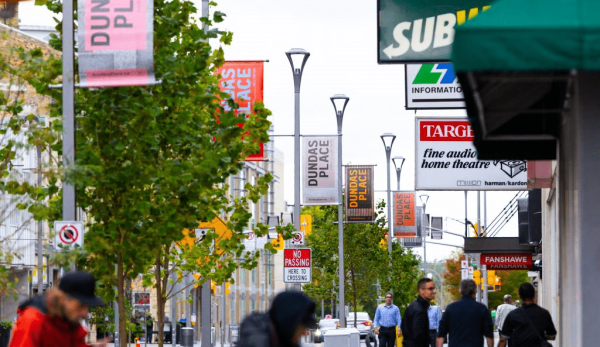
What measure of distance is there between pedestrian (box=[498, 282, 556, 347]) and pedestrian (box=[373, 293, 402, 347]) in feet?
42.1

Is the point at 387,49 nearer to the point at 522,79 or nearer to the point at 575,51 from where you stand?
the point at 522,79

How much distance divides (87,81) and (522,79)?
751cm

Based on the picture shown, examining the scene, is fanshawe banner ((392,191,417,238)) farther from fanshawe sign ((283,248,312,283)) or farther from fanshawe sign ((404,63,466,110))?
fanshawe sign ((404,63,466,110))

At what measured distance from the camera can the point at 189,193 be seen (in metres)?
16.1

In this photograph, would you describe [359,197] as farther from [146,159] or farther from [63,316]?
[63,316]

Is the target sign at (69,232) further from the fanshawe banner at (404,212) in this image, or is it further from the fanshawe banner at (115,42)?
the fanshawe banner at (404,212)

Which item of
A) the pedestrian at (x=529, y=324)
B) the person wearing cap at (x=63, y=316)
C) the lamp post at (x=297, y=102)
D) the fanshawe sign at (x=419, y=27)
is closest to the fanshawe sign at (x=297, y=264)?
the lamp post at (x=297, y=102)

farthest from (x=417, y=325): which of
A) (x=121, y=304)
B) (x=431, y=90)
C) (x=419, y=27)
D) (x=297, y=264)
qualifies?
(x=297, y=264)

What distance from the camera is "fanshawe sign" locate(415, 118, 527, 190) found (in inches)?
933

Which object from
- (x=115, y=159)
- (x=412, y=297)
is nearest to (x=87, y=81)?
(x=115, y=159)

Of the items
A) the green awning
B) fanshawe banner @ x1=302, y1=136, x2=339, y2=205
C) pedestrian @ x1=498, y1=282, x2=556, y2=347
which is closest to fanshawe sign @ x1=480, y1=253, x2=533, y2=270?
fanshawe banner @ x1=302, y1=136, x2=339, y2=205

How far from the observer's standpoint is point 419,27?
1077 cm

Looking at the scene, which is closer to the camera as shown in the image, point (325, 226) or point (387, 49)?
point (387, 49)

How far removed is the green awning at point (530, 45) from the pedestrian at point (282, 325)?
8.34 feet
